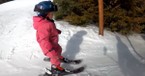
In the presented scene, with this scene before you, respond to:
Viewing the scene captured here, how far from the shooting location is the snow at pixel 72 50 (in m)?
7.29

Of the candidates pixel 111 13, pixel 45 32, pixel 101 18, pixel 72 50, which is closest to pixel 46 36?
pixel 45 32

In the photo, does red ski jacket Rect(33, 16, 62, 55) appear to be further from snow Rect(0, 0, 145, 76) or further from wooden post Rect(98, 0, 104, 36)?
wooden post Rect(98, 0, 104, 36)

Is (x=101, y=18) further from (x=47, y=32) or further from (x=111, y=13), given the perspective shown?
(x=47, y=32)

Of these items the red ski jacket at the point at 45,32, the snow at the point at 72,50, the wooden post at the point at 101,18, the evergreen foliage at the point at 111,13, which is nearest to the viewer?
the red ski jacket at the point at 45,32

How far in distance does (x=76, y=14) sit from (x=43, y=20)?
3.01m

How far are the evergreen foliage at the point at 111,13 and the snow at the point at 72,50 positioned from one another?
0.21 m

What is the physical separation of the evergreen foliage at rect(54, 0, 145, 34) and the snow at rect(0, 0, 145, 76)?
0.21 m

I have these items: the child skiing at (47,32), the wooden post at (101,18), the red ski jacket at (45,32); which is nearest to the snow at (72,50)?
the wooden post at (101,18)

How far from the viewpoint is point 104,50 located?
27.2 feet

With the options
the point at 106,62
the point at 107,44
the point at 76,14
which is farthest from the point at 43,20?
the point at 76,14

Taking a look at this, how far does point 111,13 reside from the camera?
934cm

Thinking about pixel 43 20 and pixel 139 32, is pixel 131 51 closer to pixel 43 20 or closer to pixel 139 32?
pixel 139 32

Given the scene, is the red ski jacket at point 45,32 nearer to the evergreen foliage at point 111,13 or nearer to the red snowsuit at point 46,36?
the red snowsuit at point 46,36

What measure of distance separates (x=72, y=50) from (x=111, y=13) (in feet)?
5.83
